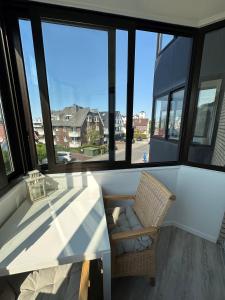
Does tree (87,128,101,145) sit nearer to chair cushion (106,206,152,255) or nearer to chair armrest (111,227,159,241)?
chair cushion (106,206,152,255)

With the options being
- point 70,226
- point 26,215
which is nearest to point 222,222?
point 70,226

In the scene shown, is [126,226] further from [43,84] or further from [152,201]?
[43,84]

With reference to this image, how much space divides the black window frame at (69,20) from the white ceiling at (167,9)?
1.5 inches

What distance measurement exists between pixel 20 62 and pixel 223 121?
81.3 inches

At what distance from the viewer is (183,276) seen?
1.43 m

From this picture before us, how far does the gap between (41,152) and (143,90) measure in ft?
4.34

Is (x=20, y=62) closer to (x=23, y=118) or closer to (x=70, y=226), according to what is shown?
(x=23, y=118)

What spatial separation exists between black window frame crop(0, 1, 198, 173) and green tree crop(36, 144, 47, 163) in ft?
0.16

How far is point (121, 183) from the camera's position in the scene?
1787mm

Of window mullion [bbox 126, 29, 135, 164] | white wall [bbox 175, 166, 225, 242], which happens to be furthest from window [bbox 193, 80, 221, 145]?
window mullion [bbox 126, 29, 135, 164]

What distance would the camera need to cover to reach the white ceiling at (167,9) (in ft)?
4.32

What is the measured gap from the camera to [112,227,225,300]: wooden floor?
129cm

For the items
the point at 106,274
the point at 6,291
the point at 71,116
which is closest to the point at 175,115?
the point at 71,116

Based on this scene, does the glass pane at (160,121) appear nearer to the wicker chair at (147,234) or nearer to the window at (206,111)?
the window at (206,111)
